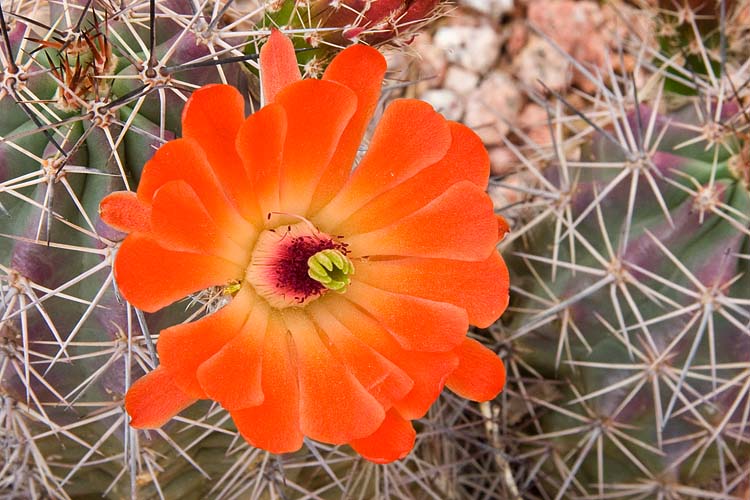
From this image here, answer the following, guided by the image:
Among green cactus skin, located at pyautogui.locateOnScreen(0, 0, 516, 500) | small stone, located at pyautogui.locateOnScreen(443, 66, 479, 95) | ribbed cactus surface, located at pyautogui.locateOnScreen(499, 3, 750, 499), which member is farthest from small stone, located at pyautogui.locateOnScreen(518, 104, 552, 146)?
green cactus skin, located at pyautogui.locateOnScreen(0, 0, 516, 500)

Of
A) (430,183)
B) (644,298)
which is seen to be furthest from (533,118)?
(430,183)

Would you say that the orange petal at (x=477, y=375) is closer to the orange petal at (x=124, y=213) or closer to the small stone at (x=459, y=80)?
the orange petal at (x=124, y=213)

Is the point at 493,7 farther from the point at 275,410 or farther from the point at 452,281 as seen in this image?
the point at 275,410

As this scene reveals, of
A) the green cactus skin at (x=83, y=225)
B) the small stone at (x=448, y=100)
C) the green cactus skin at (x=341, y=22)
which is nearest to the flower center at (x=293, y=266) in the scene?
the green cactus skin at (x=83, y=225)

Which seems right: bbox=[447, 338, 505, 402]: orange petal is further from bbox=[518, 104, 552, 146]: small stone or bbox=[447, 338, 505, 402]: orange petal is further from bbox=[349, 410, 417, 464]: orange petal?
bbox=[518, 104, 552, 146]: small stone

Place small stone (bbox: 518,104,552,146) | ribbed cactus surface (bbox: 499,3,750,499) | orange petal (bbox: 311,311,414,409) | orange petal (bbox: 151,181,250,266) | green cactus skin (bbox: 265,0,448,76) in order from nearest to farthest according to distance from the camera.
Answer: orange petal (bbox: 151,181,250,266), orange petal (bbox: 311,311,414,409), green cactus skin (bbox: 265,0,448,76), ribbed cactus surface (bbox: 499,3,750,499), small stone (bbox: 518,104,552,146)

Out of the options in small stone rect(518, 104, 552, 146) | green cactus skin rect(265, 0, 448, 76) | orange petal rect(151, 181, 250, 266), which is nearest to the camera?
orange petal rect(151, 181, 250, 266)
